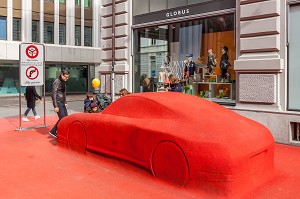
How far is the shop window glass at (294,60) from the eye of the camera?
8.30 meters

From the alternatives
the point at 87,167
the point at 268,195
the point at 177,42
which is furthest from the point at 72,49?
the point at 268,195

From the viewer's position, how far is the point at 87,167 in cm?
595

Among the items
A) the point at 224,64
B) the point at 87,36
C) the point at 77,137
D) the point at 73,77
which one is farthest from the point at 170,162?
the point at 87,36

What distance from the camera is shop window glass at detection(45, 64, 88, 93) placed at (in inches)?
1152

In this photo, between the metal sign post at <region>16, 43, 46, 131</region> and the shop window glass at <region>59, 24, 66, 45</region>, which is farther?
the shop window glass at <region>59, 24, 66, 45</region>

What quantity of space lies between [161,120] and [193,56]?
684 cm

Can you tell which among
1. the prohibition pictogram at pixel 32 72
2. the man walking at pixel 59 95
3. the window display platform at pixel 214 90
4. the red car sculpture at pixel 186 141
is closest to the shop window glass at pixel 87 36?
the prohibition pictogram at pixel 32 72

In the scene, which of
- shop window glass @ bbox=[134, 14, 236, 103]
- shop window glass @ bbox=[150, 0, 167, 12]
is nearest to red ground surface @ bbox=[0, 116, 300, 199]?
shop window glass @ bbox=[134, 14, 236, 103]

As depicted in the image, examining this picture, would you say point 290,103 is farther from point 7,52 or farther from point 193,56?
point 7,52

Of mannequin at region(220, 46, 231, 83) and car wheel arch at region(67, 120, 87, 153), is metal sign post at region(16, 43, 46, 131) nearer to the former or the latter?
car wheel arch at region(67, 120, 87, 153)

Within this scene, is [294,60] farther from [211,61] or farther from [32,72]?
[32,72]

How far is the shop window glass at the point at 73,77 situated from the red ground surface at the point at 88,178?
22706 millimetres

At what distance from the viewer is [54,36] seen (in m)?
29.2

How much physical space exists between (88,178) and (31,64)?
635cm
